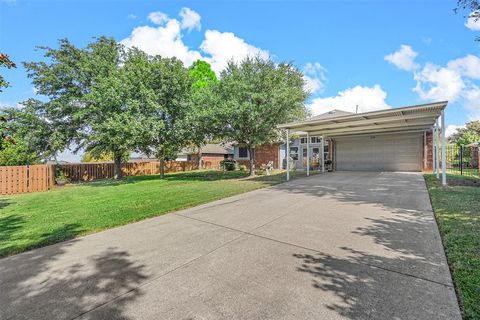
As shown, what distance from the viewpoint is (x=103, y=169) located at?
62.3 feet

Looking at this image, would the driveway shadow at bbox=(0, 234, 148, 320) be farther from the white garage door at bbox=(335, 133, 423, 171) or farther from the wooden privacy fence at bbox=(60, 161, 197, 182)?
the white garage door at bbox=(335, 133, 423, 171)

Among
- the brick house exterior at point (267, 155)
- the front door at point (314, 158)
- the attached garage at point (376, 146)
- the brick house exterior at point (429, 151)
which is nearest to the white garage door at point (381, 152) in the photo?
the attached garage at point (376, 146)

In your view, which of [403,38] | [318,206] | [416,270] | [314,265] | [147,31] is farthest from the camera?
[147,31]

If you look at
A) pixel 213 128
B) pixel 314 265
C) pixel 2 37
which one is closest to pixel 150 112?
pixel 213 128

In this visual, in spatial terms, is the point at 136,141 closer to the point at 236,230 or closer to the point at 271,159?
the point at 236,230

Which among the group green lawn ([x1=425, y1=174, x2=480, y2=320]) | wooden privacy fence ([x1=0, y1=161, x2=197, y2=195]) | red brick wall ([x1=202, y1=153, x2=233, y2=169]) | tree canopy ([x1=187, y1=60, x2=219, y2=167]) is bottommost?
green lawn ([x1=425, y1=174, x2=480, y2=320])

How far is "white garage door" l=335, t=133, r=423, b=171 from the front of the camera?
639 inches

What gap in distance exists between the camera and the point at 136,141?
13422mm

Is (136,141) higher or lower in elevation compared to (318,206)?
higher

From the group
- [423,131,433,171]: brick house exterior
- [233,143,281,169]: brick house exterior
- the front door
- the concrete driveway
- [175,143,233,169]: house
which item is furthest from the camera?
[175,143,233,169]: house

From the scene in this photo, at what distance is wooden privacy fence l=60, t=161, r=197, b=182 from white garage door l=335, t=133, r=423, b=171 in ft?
54.1

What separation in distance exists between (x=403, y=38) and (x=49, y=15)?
1626cm

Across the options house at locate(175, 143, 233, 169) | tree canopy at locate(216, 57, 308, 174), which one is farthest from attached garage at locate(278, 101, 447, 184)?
house at locate(175, 143, 233, 169)

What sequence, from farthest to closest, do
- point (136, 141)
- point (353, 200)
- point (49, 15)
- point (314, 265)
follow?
point (136, 141) → point (49, 15) → point (353, 200) → point (314, 265)
